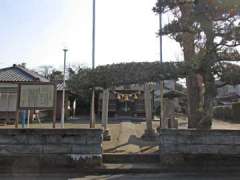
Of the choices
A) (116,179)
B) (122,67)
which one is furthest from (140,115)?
(116,179)

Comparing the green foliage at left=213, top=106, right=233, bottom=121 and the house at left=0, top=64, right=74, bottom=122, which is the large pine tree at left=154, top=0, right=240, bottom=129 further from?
the green foliage at left=213, top=106, right=233, bottom=121

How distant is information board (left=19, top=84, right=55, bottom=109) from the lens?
12.1 meters

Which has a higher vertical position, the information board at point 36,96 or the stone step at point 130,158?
the information board at point 36,96

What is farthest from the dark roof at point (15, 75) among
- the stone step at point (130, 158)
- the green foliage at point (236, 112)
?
the stone step at point (130, 158)

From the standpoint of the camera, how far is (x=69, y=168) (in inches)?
389

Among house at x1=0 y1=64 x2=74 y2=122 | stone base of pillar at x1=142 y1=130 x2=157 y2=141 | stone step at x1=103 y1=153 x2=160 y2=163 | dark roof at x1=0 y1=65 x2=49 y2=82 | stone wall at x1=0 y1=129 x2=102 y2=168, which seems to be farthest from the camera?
dark roof at x1=0 y1=65 x2=49 y2=82

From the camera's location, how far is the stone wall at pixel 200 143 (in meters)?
10.2

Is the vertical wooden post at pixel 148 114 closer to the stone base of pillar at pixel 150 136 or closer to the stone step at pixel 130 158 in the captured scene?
the stone base of pillar at pixel 150 136

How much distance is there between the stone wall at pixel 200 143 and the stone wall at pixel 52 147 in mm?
1981

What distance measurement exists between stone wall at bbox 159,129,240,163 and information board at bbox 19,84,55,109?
408 centimetres

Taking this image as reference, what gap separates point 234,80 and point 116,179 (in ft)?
15.6

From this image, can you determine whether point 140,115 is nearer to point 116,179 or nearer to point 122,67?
point 122,67

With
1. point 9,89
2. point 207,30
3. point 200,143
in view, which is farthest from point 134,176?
point 9,89

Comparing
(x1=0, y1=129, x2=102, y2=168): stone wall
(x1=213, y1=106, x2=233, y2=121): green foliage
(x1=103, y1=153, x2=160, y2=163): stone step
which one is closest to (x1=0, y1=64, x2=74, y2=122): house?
(x1=0, y1=129, x2=102, y2=168): stone wall
